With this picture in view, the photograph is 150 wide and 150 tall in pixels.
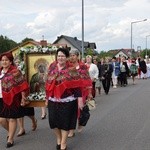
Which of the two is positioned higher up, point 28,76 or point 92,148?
point 28,76

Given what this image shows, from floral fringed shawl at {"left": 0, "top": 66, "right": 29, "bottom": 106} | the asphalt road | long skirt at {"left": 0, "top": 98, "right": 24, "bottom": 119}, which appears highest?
floral fringed shawl at {"left": 0, "top": 66, "right": 29, "bottom": 106}

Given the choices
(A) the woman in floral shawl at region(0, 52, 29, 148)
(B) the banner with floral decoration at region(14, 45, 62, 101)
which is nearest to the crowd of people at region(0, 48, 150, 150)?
(A) the woman in floral shawl at region(0, 52, 29, 148)

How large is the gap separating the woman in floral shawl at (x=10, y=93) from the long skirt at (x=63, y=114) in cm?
85

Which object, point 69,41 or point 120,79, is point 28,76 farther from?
point 69,41

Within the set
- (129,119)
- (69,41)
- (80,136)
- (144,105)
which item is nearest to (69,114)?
(80,136)

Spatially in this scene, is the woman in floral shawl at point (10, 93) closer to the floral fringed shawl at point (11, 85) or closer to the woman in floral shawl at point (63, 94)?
the floral fringed shawl at point (11, 85)

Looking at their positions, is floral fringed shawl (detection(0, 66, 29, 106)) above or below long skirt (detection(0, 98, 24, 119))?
above

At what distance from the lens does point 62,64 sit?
721cm

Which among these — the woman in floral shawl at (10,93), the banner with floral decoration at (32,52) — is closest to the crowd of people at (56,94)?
the woman in floral shawl at (10,93)

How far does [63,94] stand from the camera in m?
7.16

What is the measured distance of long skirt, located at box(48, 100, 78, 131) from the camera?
722 cm

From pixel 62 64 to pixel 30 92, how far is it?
1.64 m

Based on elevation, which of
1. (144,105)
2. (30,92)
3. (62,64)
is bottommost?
(144,105)

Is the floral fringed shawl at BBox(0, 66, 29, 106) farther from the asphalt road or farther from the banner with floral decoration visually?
the asphalt road
